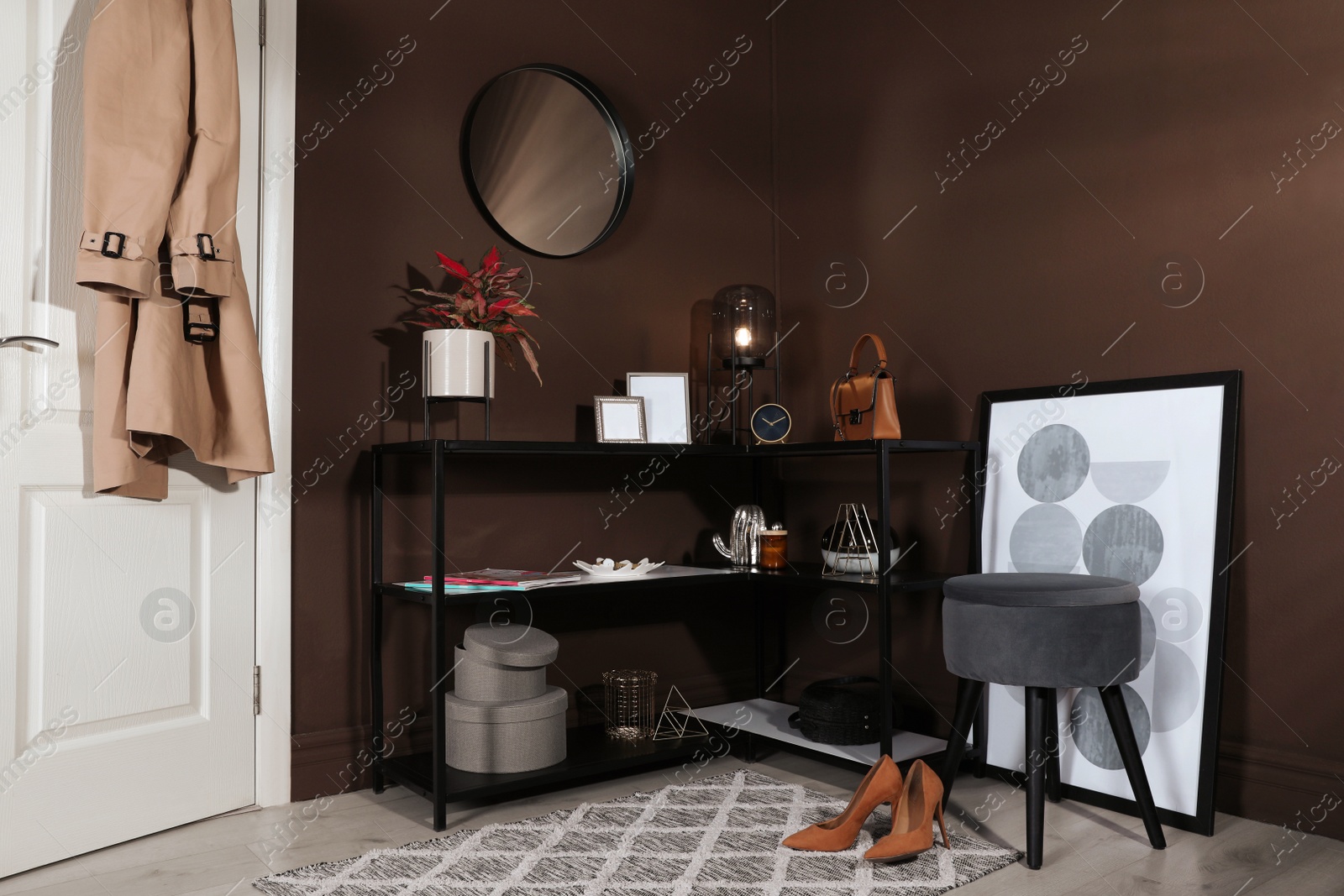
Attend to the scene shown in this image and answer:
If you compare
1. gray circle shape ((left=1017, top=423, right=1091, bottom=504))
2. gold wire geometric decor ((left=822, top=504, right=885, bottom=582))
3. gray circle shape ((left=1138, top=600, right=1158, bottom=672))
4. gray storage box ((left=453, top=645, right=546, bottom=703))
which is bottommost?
gray storage box ((left=453, top=645, right=546, bottom=703))

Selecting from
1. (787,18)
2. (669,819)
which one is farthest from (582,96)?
(669,819)

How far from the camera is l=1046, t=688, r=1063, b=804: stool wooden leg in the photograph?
2.39m

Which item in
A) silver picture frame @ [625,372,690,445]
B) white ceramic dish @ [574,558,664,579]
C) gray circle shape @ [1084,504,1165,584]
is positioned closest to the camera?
gray circle shape @ [1084,504,1165,584]

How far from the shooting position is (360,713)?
255 cm

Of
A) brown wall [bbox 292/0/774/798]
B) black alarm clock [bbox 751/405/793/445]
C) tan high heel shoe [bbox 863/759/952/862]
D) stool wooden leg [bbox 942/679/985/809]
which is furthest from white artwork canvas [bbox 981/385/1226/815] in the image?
brown wall [bbox 292/0/774/798]

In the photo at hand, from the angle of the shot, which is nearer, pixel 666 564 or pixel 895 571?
pixel 895 571

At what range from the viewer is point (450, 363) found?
2408mm

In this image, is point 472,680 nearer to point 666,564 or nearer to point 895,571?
point 666,564

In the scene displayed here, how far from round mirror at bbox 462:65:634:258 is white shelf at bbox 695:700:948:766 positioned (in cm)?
140

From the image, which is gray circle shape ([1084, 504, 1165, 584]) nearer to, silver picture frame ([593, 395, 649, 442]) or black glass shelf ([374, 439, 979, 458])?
black glass shelf ([374, 439, 979, 458])

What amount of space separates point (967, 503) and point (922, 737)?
0.64 metres

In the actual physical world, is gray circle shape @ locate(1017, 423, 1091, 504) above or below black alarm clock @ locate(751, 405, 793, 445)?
below

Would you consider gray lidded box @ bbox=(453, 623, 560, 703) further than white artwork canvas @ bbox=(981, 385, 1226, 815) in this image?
Yes

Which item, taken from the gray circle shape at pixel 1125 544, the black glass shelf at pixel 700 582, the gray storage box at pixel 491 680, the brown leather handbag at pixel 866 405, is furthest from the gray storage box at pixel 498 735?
the gray circle shape at pixel 1125 544
